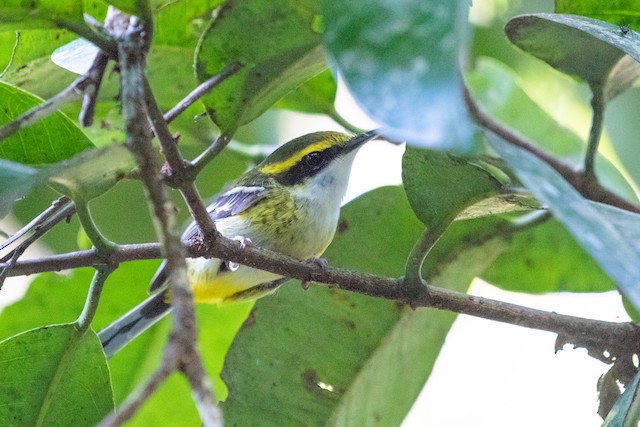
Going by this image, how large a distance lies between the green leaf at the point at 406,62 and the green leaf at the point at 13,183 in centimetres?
40

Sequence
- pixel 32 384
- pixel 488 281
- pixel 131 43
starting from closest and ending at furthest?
pixel 131 43
pixel 32 384
pixel 488 281

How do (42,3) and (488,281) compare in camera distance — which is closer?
(42,3)

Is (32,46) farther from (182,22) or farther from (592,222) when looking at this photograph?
(592,222)

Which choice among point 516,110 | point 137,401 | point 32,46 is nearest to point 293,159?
point 516,110

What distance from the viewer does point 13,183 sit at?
98 cm

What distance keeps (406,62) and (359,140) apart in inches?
Result: 66.2

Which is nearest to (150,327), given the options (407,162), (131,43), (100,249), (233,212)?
(233,212)

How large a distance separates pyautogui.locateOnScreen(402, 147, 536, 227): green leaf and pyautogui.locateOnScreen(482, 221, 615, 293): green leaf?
73 cm

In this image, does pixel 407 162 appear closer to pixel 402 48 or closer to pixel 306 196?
pixel 402 48

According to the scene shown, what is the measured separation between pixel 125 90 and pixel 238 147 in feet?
4.87

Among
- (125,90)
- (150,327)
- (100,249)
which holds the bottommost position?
(150,327)

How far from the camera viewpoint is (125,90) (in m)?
0.92

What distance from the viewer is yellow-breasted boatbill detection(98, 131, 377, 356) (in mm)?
2199

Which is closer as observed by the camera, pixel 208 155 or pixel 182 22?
pixel 208 155
